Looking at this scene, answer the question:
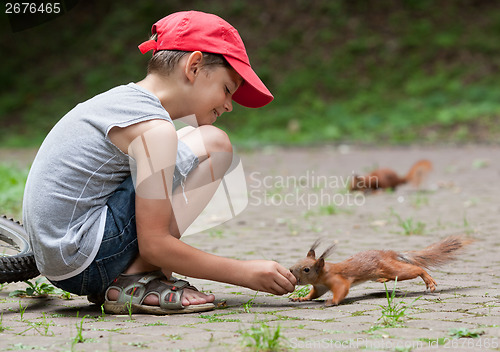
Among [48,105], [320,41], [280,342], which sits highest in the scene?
[320,41]

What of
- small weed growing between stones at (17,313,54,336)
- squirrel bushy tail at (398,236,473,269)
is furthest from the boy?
squirrel bushy tail at (398,236,473,269)

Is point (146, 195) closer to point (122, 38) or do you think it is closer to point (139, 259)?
point (139, 259)

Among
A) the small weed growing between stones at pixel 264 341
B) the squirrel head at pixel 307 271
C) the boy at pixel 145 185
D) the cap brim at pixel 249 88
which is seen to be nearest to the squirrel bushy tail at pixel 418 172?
the cap brim at pixel 249 88

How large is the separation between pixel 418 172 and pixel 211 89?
5.21 meters

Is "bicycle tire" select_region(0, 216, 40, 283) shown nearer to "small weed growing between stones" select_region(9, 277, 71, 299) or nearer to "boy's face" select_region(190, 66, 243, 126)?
"small weed growing between stones" select_region(9, 277, 71, 299)

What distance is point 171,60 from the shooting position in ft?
9.77

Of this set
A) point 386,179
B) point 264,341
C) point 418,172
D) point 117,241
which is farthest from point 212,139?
point 418,172

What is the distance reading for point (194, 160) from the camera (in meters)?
3.06

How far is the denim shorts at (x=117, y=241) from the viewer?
2.93 metres

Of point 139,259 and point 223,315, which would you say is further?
point 139,259

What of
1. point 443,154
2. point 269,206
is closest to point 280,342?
point 269,206

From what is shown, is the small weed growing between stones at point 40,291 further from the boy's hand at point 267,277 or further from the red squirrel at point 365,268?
the red squirrel at point 365,268

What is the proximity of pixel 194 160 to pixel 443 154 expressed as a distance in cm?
882

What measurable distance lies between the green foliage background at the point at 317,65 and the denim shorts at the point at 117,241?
33.6ft
